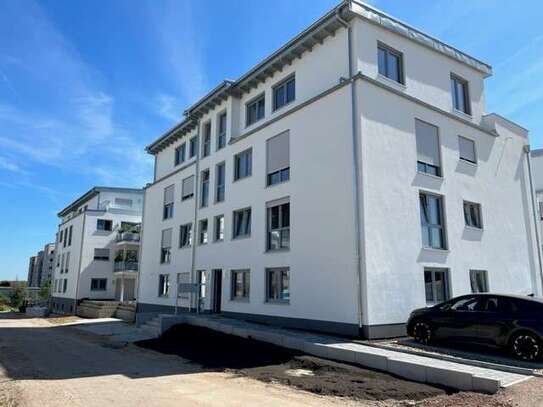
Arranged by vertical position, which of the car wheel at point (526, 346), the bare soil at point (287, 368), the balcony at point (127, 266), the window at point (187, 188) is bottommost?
the bare soil at point (287, 368)

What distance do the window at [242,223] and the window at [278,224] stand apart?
1.61 metres

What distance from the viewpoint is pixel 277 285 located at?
54.6ft

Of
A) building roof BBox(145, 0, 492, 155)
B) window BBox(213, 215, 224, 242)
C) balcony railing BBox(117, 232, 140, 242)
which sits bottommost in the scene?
window BBox(213, 215, 224, 242)

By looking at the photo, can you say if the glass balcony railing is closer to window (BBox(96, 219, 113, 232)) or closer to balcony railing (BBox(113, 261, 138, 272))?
balcony railing (BBox(113, 261, 138, 272))

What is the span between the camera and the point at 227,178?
2080cm

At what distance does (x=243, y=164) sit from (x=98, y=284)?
94.6ft

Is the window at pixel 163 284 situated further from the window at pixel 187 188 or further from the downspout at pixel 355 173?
the downspout at pixel 355 173

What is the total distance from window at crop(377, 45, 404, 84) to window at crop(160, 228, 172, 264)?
1595 cm

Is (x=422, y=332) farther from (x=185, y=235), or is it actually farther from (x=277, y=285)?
(x=185, y=235)

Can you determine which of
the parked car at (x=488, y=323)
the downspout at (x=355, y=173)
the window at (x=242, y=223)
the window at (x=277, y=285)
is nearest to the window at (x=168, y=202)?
the window at (x=242, y=223)

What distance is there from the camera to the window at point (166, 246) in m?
25.7

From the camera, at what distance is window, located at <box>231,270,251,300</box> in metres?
18.4

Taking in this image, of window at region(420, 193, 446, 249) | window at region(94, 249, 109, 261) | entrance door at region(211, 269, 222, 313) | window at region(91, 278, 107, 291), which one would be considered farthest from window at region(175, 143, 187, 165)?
window at region(91, 278, 107, 291)

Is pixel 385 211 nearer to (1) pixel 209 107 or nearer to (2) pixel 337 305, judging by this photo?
(2) pixel 337 305
